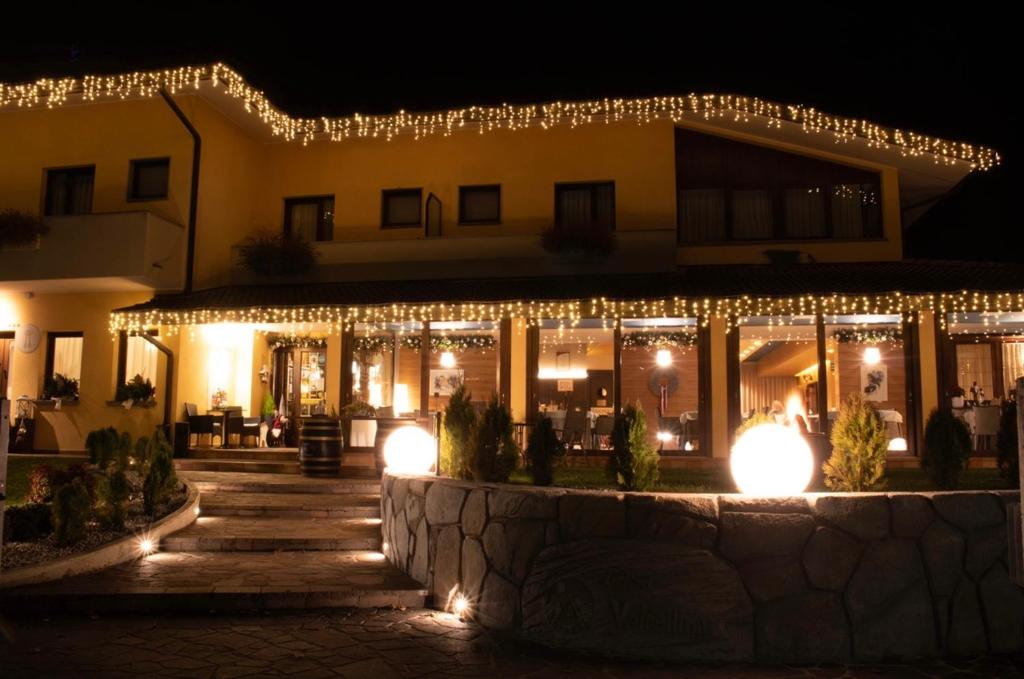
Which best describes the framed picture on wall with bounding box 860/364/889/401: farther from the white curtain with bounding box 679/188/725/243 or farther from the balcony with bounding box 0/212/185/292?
the balcony with bounding box 0/212/185/292

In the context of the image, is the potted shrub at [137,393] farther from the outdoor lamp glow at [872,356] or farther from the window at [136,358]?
the outdoor lamp glow at [872,356]

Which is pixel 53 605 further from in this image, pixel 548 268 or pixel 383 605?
pixel 548 268

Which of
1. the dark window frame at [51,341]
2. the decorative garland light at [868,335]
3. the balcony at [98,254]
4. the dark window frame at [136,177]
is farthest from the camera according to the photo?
the dark window frame at [51,341]

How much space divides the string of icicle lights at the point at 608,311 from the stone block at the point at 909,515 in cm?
729

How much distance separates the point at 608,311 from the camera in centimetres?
1291

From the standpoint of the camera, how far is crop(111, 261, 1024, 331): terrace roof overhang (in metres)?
12.3

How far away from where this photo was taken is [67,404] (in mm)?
14773

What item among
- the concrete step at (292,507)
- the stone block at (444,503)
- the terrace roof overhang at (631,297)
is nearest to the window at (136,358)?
the terrace roof overhang at (631,297)

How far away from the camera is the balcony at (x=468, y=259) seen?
1482 centimetres

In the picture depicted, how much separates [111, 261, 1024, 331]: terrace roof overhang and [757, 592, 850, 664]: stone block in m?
7.78

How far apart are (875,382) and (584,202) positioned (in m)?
6.31

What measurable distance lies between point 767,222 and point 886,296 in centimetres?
377

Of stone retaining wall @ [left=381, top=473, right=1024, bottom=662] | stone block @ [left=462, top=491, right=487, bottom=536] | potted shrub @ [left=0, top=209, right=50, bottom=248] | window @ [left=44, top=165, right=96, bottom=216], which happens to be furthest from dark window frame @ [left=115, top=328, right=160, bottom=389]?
stone retaining wall @ [left=381, top=473, right=1024, bottom=662]

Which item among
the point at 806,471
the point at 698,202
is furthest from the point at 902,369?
the point at 806,471
